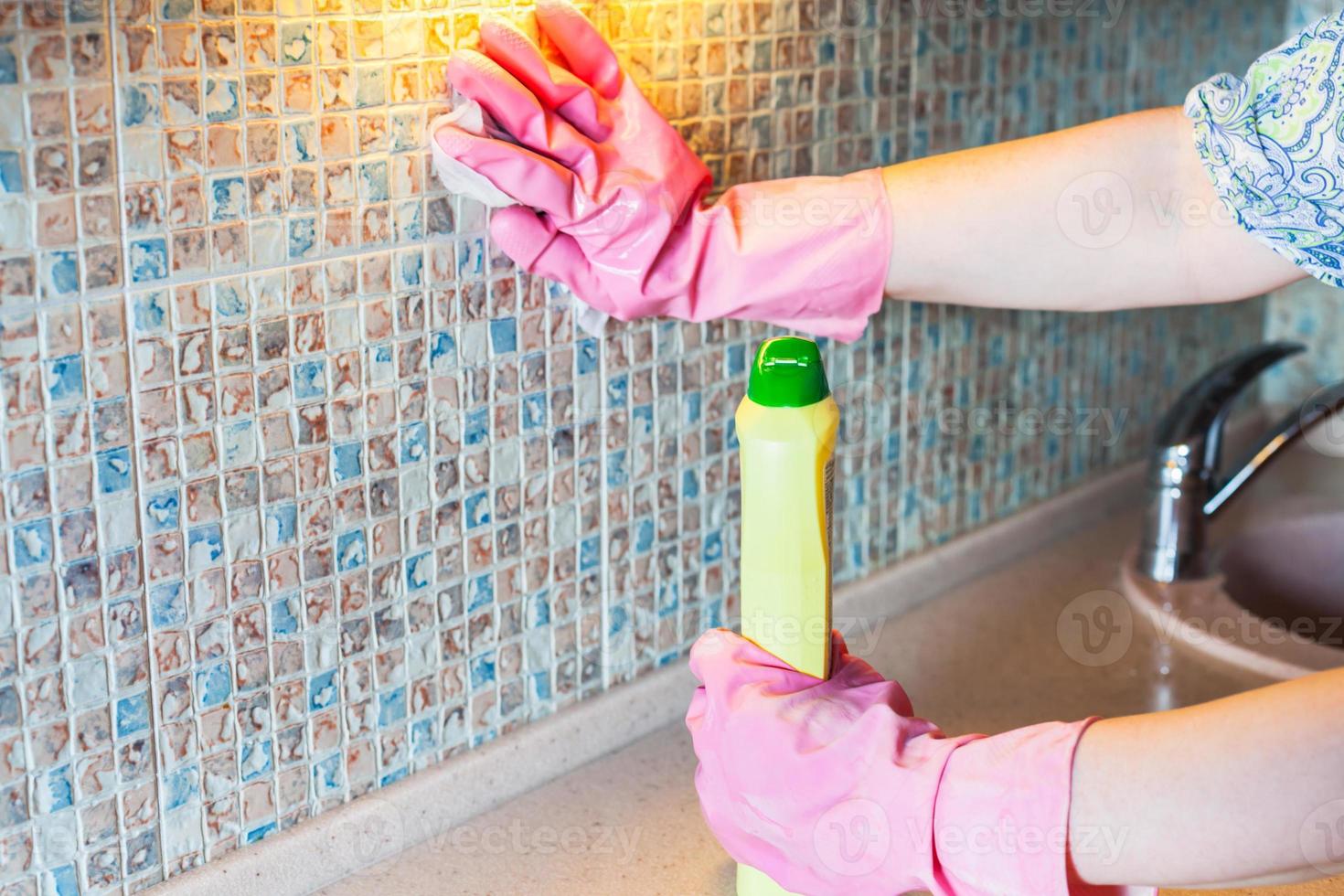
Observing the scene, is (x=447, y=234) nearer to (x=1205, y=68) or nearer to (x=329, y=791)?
(x=329, y=791)

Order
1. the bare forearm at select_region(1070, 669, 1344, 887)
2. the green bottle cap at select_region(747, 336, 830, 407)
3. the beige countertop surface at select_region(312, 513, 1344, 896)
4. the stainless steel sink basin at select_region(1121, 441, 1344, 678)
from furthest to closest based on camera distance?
the stainless steel sink basin at select_region(1121, 441, 1344, 678)
the beige countertop surface at select_region(312, 513, 1344, 896)
the green bottle cap at select_region(747, 336, 830, 407)
the bare forearm at select_region(1070, 669, 1344, 887)

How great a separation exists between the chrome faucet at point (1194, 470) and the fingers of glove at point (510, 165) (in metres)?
0.63

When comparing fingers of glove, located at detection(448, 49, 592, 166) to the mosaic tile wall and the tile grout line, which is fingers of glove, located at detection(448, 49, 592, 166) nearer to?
the mosaic tile wall

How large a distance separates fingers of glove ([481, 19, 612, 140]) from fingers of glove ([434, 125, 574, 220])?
0.04m

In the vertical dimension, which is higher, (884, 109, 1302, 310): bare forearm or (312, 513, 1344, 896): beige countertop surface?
(884, 109, 1302, 310): bare forearm

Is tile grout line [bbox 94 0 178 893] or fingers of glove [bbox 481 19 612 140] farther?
fingers of glove [bbox 481 19 612 140]

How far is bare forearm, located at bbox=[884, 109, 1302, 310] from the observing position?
85cm

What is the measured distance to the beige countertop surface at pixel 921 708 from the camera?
815mm

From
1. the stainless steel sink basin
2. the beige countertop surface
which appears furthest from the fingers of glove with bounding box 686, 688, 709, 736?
the stainless steel sink basin

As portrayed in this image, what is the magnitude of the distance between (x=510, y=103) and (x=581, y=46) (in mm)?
70

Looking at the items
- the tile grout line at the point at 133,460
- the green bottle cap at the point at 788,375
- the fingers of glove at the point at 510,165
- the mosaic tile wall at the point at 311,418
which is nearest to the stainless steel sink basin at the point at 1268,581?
the mosaic tile wall at the point at 311,418

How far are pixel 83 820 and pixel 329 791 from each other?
143mm

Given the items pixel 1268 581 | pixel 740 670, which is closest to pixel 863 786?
pixel 740 670

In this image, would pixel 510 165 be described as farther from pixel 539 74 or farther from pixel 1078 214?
pixel 1078 214
